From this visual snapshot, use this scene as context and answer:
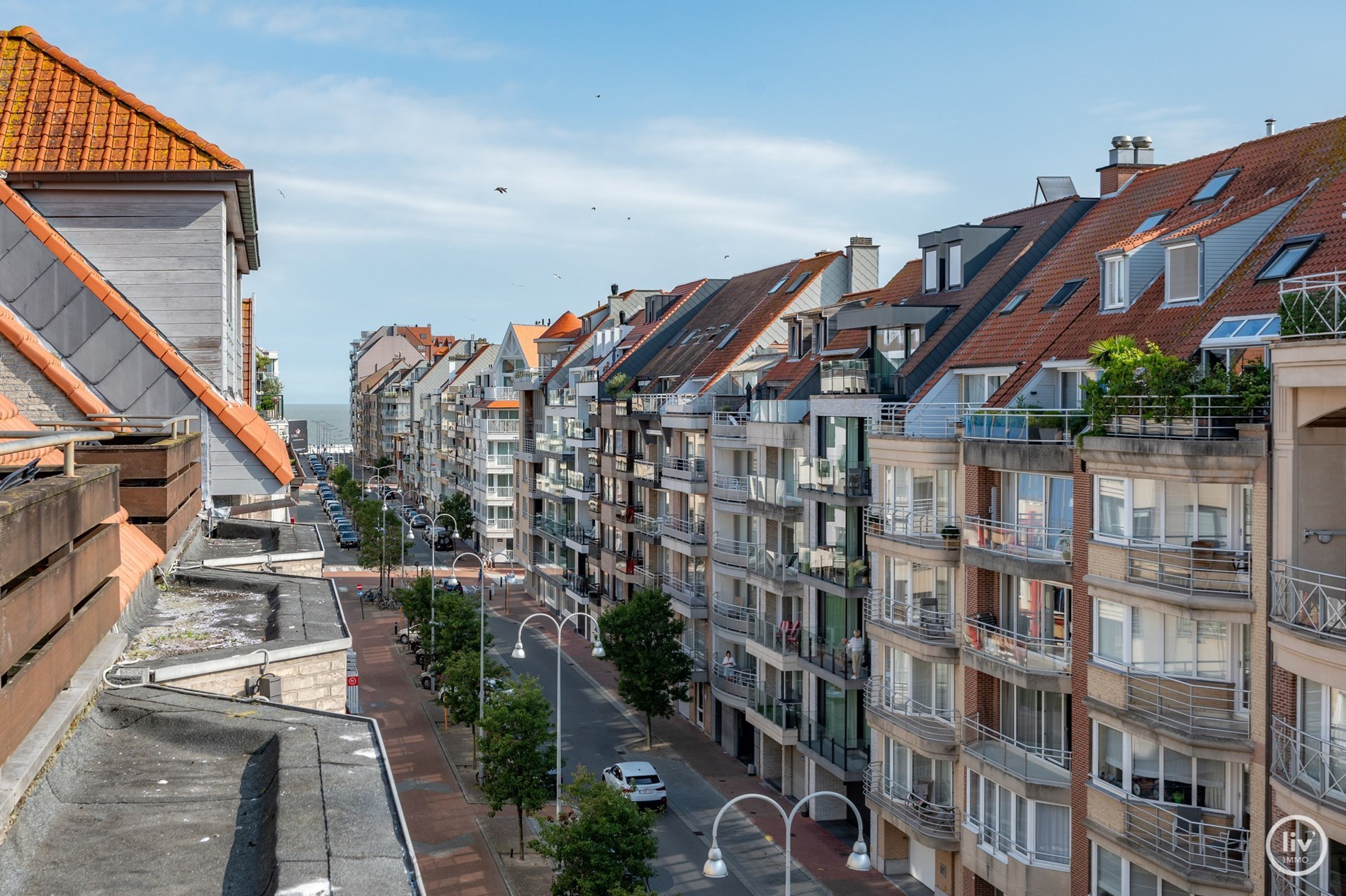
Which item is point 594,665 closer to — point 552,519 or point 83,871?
point 552,519

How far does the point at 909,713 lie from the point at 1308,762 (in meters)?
13.7

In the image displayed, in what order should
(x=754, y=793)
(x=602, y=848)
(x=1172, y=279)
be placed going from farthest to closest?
(x=754, y=793) < (x=602, y=848) < (x=1172, y=279)

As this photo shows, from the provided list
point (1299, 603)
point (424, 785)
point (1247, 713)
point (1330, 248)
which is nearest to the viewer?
point (1299, 603)

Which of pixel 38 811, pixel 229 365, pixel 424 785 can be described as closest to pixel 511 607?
pixel 424 785

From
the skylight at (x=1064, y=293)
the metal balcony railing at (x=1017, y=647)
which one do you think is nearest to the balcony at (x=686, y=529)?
the skylight at (x=1064, y=293)

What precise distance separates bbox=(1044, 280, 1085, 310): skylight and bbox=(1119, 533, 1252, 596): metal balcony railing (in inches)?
428

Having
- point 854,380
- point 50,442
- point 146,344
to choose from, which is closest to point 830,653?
point 854,380

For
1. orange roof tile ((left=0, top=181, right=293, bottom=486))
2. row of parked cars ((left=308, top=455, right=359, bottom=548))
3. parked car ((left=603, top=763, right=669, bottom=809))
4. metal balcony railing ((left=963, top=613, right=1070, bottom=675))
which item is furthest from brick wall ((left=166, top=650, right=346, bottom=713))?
row of parked cars ((left=308, top=455, right=359, bottom=548))

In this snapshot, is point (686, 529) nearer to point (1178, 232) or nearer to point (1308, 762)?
point (1178, 232)

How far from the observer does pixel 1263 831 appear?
73.3 feet

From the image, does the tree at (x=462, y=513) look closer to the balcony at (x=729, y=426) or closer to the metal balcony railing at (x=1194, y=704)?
the balcony at (x=729, y=426)

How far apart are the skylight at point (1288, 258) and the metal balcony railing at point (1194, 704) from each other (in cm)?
873

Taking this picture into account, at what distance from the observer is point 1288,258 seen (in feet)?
86.7

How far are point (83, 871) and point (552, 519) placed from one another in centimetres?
7429
